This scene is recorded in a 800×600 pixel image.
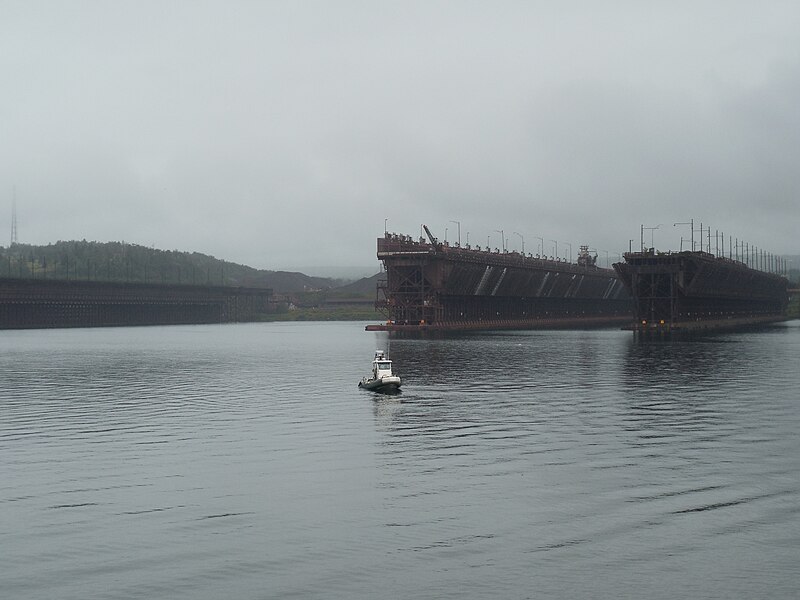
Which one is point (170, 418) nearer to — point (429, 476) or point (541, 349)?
point (429, 476)

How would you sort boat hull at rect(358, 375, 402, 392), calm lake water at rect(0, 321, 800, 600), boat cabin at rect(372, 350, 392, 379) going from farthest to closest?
boat cabin at rect(372, 350, 392, 379) < boat hull at rect(358, 375, 402, 392) < calm lake water at rect(0, 321, 800, 600)

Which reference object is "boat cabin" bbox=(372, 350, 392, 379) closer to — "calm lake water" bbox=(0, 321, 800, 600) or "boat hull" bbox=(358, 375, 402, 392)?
"boat hull" bbox=(358, 375, 402, 392)

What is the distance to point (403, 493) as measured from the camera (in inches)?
1495

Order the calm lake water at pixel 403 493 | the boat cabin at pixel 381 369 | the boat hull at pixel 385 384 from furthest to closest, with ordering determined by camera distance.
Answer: the boat cabin at pixel 381 369, the boat hull at pixel 385 384, the calm lake water at pixel 403 493

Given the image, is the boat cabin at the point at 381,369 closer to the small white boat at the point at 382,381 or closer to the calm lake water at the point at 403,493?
the small white boat at the point at 382,381

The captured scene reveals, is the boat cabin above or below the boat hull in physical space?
above

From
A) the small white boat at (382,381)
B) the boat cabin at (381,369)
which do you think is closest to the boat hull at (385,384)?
the small white boat at (382,381)

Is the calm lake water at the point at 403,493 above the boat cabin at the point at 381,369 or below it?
below

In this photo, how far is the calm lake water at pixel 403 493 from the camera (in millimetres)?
27578

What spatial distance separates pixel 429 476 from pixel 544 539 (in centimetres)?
1070

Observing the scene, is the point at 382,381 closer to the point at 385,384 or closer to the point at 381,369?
the point at 385,384

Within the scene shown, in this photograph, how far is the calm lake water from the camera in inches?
1086

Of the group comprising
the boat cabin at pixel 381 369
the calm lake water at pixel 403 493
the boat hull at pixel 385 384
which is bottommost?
the calm lake water at pixel 403 493

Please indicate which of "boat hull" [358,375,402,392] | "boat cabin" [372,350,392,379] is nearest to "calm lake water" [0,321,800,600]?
"boat hull" [358,375,402,392]
